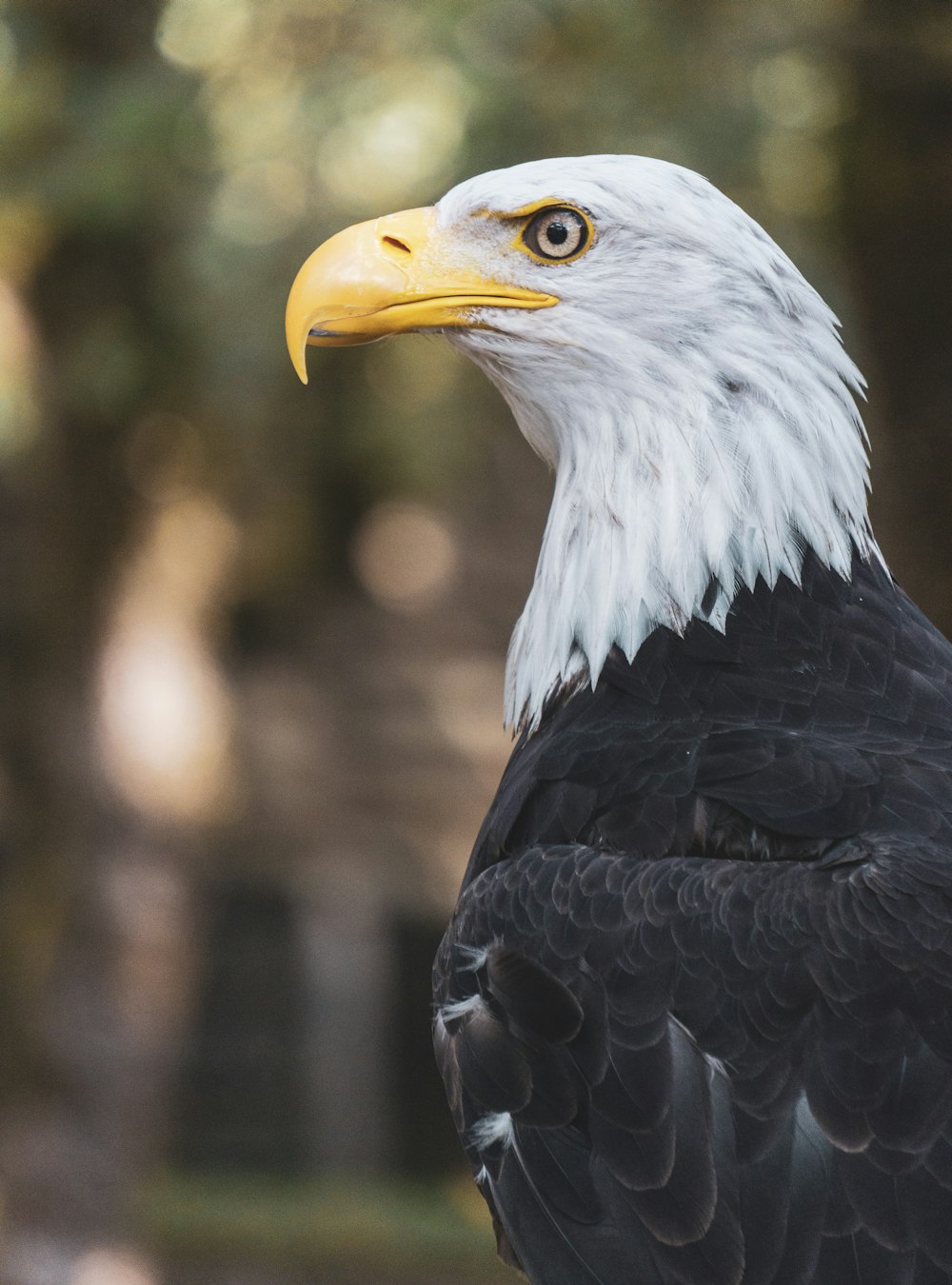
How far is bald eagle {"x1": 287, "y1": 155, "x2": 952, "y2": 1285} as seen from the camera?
2389mm

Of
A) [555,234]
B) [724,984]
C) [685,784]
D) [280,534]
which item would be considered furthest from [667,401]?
[280,534]

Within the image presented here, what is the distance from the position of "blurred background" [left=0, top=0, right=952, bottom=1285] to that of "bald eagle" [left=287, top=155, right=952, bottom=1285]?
6.16 ft

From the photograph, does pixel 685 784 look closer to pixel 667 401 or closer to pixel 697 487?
pixel 697 487

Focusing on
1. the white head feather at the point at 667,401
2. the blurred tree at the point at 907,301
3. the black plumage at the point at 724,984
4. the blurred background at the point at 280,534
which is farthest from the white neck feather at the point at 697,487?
the blurred tree at the point at 907,301

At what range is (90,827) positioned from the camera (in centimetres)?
742

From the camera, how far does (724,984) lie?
2438 millimetres

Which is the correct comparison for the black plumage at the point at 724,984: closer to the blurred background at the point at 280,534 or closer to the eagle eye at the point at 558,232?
the eagle eye at the point at 558,232

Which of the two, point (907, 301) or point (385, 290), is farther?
point (907, 301)

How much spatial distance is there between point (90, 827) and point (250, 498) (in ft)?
11.2

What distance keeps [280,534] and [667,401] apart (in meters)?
8.47

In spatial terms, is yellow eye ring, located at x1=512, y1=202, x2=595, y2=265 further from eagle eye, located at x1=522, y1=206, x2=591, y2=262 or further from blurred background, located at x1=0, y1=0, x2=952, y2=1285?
blurred background, located at x1=0, y1=0, x2=952, y2=1285

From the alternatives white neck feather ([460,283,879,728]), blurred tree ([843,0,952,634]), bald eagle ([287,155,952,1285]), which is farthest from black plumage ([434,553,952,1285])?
blurred tree ([843,0,952,634])

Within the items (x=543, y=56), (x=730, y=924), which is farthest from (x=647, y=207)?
(x=543, y=56)

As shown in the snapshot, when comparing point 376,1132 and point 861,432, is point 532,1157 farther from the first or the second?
point 376,1132
